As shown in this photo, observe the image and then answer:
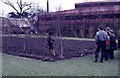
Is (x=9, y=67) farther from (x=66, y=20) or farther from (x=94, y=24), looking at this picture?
(x=66, y=20)

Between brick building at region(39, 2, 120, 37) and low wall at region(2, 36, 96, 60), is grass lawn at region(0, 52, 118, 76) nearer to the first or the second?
low wall at region(2, 36, 96, 60)

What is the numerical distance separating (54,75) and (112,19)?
33.4 meters

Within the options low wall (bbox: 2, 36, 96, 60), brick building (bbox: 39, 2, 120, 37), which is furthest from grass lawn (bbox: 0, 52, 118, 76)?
brick building (bbox: 39, 2, 120, 37)

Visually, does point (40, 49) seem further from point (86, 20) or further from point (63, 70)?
point (86, 20)

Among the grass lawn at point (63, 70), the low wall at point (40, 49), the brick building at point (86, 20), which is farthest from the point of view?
the brick building at point (86, 20)

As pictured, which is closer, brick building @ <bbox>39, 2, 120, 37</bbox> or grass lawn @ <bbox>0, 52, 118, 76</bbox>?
grass lawn @ <bbox>0, 52, 118, 76</bbox>

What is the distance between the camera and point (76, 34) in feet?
143

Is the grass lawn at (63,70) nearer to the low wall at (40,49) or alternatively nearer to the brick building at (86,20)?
the low wall at (40,49)

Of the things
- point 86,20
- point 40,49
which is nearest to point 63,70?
point 40,49

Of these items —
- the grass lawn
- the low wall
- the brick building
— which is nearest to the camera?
the grass lawn

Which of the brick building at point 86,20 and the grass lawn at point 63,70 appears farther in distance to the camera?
the brick building at point 86,20

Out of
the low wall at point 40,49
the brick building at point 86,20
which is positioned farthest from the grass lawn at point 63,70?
the brick building at point 86,20

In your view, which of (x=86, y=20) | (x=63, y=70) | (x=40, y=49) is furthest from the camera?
(x=86, y=20)

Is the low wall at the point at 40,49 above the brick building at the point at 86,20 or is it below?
below
